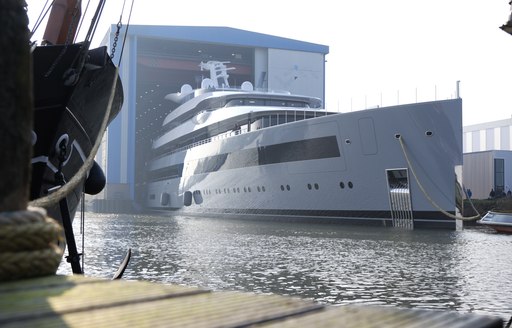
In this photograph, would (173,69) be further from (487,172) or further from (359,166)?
(359,166)

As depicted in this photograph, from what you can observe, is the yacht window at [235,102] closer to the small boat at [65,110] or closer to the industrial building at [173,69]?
the industrial building at [173,69]

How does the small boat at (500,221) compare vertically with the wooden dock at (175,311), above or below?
below

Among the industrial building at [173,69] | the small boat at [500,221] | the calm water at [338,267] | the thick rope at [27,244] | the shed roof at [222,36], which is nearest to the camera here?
the thick rope at [27,244]

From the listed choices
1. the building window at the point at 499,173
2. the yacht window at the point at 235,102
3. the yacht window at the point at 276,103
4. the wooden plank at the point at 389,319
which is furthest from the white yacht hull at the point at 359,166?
the wooden plank at the point at 389,319

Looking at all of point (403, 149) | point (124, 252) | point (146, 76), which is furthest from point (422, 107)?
point (146, 76)

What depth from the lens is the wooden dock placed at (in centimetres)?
116

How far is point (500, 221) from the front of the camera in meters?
18.0

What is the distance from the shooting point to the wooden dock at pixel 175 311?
1.16 metres

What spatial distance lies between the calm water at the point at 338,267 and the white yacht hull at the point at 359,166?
3.60 meters

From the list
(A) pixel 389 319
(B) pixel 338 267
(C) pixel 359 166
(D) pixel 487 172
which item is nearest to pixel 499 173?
(D) pixel 487 172

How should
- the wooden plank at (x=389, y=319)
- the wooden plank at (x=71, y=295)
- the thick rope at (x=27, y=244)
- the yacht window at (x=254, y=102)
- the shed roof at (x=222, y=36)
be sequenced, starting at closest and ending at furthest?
the wooden plank at (x=389, y=319) → the wooden plank at (x=71, y=295) → the thick rope at (x=27, y=244) → the yacht window at (x=254, y=102) → the shed roof at (x=222, y=36)

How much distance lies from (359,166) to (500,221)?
4.57 meters

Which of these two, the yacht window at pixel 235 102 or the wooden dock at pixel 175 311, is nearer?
the wooden dock at pixel 175 311

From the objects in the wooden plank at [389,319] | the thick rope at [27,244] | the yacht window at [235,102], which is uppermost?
the yacht window at [235,102]
